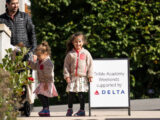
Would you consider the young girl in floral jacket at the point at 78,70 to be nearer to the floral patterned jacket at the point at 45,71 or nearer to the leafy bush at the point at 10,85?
the floral patterned jacket at the point at 45,71

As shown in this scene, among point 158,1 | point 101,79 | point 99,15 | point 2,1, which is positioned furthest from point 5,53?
point 158,1

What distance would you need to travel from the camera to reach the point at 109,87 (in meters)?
8.72

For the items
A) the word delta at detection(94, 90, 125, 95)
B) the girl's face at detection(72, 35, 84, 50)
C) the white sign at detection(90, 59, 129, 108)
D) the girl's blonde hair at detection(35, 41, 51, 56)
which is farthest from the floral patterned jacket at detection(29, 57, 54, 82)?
the word delta at detection(94, 90, 125, 95)

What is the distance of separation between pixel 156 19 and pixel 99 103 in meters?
5.32

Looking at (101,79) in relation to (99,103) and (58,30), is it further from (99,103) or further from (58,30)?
(58,30)

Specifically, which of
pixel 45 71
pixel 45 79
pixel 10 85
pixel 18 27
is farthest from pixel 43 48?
pixel 10 85

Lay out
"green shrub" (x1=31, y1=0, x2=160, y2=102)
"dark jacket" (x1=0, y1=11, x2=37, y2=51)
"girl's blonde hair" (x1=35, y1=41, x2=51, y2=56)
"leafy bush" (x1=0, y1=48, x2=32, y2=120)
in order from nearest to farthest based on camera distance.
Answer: "leafy bush" (x1=0, y1=48, x2=32, y2=120) → "dark jacket" (x1=0, y1=11, x2=37, y2=51) → "girl's blonde hair" (x1=35, y1=41, x2=51, y2=56) → "green shrub" (x1=31, y1=0, x2=160, y2=102)

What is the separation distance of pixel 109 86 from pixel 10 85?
3.12m

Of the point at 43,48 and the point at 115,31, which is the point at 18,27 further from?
the point at 115,31

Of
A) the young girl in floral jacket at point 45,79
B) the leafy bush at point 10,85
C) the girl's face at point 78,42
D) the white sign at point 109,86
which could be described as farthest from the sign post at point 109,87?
the leafy bush at point 10,85

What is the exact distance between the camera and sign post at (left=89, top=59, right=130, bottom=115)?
8.66 m

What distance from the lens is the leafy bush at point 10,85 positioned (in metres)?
5.41

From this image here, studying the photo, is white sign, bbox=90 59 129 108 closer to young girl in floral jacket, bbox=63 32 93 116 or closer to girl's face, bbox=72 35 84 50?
young girl in floral jacket, bbox=63 32 93 116

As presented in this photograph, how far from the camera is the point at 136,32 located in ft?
44.3
